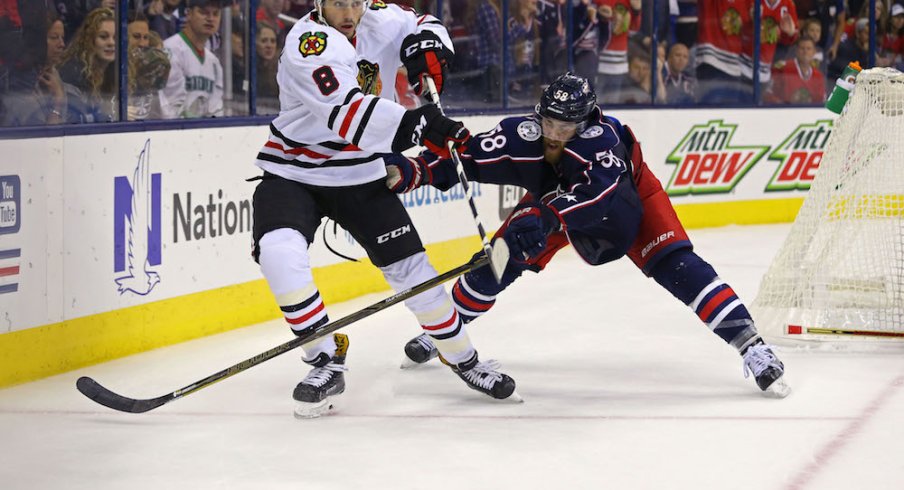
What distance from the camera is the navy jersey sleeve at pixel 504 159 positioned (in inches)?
140

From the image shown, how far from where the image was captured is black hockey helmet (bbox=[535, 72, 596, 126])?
3.40m

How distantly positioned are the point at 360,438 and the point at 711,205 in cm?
474

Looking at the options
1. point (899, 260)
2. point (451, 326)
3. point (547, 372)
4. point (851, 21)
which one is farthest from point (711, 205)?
point (451, 326)

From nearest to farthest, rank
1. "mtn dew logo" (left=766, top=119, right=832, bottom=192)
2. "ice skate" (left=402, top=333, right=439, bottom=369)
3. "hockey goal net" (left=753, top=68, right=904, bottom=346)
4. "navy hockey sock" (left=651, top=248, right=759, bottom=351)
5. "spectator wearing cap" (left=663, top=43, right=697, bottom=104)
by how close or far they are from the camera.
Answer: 1. "navy hockey sock" (left=651, top=248, right=759, bottom=351)
2. "ice skate" (left=402, top=333, right=439, bottom=369)
3. "hockey goal net" (left=753, top=68, right=904, bottom=346)
4. "spectator wearing cap" (left=663, top=43, right=697, bottom=104)
5. "mtn dew logo" (left=766, top=119, right=832, bottom=192)

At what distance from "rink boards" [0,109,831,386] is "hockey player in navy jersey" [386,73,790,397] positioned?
1.61 feet

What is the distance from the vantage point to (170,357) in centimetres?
425

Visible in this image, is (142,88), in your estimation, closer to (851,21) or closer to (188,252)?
(188,252)

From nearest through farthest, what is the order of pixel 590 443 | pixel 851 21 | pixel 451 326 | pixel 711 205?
pixel 590 443, pixel 451 326, pixel 711 205, pixel 851 21

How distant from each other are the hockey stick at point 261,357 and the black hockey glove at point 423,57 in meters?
0.49

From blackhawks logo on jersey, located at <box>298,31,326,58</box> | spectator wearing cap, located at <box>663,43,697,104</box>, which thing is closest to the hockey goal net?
blackhawks logo on jersey, located at <box>298,31,326,58</box>

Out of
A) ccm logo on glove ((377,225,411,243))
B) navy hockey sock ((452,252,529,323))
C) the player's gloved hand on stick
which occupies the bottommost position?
navy hockey sock ((452,252,529,323))

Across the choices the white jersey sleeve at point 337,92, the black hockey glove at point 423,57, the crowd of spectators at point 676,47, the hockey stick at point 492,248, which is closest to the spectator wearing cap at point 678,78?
the crowd of spectators at point 676,47

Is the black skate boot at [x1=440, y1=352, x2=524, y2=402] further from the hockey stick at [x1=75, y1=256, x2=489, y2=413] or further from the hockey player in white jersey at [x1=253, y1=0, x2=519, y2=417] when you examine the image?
the hockey stick at [x1=75, y1=256, x2=489, y2=413]

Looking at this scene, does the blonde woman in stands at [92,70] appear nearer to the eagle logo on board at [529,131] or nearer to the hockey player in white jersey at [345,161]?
the hockey player in white jersey at [345,161]
